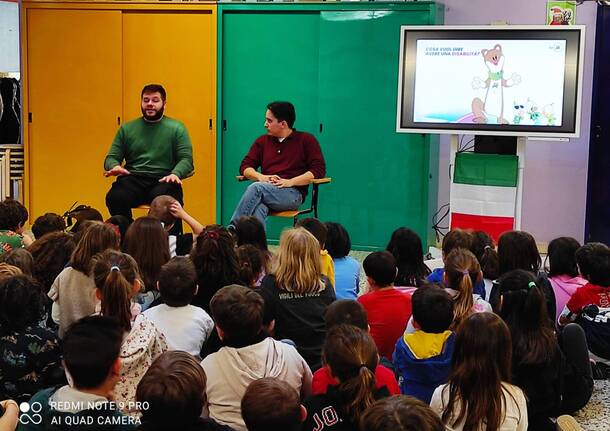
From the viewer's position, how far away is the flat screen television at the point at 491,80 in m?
5.54

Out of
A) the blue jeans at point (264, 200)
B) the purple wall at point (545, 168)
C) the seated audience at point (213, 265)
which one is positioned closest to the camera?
the seated audience at point (213, 265)

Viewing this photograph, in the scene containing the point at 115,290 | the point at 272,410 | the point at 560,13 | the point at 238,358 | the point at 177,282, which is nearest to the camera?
the point at 272,410

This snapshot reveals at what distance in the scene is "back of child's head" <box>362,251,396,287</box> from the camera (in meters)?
3.34

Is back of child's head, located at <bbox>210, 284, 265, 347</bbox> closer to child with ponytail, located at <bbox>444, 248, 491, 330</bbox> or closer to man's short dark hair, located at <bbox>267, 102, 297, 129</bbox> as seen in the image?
child with ponytail, located at <bbox>444, 248, 491, 330</bbox>

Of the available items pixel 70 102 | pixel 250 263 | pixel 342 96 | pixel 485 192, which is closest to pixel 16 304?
pixel 250 263

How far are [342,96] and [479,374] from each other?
14.1 ft

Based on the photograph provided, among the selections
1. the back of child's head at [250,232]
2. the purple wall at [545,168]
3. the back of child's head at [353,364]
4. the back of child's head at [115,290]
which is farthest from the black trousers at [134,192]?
the back of child's head at [353,364]

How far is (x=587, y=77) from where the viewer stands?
6473 mm

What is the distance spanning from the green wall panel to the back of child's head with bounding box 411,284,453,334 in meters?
3.59

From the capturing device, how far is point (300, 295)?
319 centimetres

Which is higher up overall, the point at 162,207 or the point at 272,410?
the point at 162,207

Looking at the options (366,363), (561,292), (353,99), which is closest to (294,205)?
(353,99)

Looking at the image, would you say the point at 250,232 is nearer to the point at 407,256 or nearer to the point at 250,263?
the point at 250,263

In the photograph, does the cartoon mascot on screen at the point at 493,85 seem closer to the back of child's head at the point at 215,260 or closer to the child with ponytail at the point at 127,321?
the back of child's head at the point at 215,260
